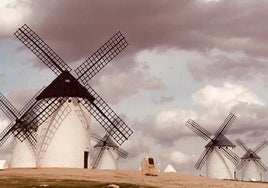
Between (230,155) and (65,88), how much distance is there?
94.2 ft

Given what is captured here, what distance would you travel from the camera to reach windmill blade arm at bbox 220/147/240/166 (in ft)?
214

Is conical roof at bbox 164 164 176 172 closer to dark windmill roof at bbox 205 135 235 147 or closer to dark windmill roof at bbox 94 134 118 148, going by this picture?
dark windmill roof at bbox 205 135 235 147

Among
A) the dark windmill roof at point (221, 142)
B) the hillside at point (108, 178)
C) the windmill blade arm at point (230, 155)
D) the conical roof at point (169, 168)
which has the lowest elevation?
the hillside at point (108, 178)

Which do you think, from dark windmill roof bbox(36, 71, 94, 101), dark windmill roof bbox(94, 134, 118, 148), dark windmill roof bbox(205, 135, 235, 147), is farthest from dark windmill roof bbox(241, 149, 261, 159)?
dark windmill roof bbox(36, 71, 94, 101)

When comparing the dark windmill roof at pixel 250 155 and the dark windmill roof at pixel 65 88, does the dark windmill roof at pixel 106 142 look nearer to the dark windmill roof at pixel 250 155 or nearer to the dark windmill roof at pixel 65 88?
the dark windmill roof at pixel 250 155

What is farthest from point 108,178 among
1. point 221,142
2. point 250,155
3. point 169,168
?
point 250,155

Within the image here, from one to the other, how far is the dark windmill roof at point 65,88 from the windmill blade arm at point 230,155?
1044 inches

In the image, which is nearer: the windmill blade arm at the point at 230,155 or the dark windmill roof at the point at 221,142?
the windmill blade arm at the point at 230,155

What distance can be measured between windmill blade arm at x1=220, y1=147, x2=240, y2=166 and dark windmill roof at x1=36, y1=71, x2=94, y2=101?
26524mm

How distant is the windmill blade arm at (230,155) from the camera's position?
6519cm

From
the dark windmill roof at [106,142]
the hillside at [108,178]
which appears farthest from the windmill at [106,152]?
the hillside at [108,178]

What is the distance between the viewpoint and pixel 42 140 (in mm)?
43406

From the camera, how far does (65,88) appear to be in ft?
143

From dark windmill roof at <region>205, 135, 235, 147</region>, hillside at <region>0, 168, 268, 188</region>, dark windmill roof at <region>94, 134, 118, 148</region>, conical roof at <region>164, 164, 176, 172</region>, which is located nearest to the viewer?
hillside at <region>0, 168, 268, 188</region>
